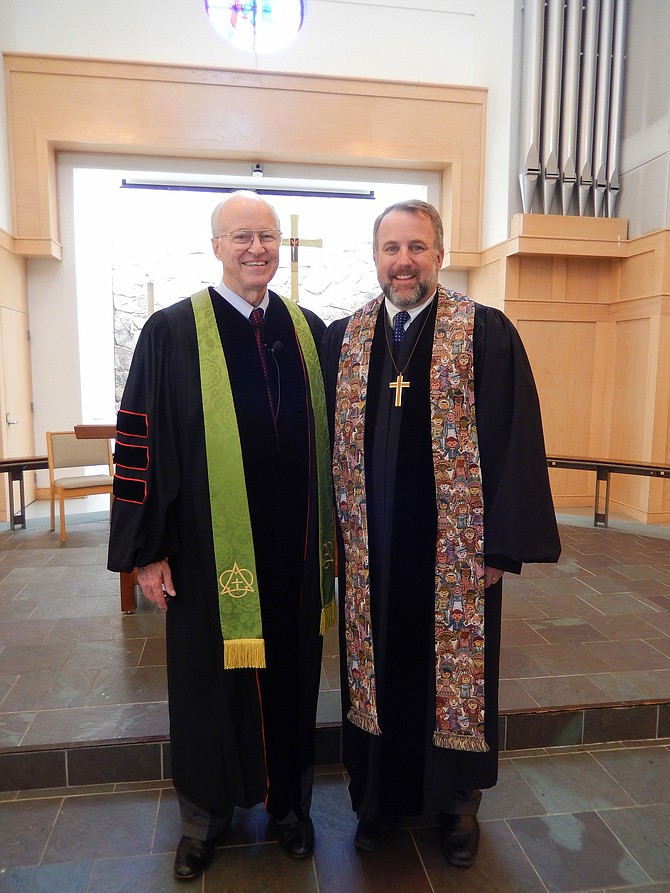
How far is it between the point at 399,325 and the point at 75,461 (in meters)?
4.56

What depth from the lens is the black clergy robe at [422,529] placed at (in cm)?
199

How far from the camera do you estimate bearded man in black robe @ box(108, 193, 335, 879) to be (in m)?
1.95

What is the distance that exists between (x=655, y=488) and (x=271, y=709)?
5197 mm

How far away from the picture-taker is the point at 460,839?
211cm

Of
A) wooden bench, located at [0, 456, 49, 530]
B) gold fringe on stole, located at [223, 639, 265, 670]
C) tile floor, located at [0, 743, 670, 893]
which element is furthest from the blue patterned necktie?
wooden bench, located at [0, 456, 49, 530]

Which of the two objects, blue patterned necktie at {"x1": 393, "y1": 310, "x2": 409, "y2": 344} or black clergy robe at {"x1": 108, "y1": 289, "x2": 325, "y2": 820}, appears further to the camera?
blue patterned necktie at {"x1": 393, "y1": 310, "x2": 409, "y2": 344}

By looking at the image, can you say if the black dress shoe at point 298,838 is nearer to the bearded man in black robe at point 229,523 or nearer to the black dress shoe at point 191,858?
the bearded man in black robe at point 229,523

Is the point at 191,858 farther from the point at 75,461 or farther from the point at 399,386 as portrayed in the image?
the point at 75,461

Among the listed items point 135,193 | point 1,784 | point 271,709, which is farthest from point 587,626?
point 135,193

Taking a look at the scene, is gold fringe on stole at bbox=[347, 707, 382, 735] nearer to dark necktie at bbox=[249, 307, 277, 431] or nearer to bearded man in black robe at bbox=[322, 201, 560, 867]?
bearded man in black robe at bbox=[322, 201, 560, 867]

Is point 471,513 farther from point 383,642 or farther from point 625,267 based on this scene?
point 625,267

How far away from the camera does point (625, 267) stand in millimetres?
6379

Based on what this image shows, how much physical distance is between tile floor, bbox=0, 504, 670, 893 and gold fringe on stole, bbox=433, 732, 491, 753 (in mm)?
400

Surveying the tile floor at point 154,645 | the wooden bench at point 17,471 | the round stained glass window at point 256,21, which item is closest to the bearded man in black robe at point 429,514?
the tile floor at point 154,645
